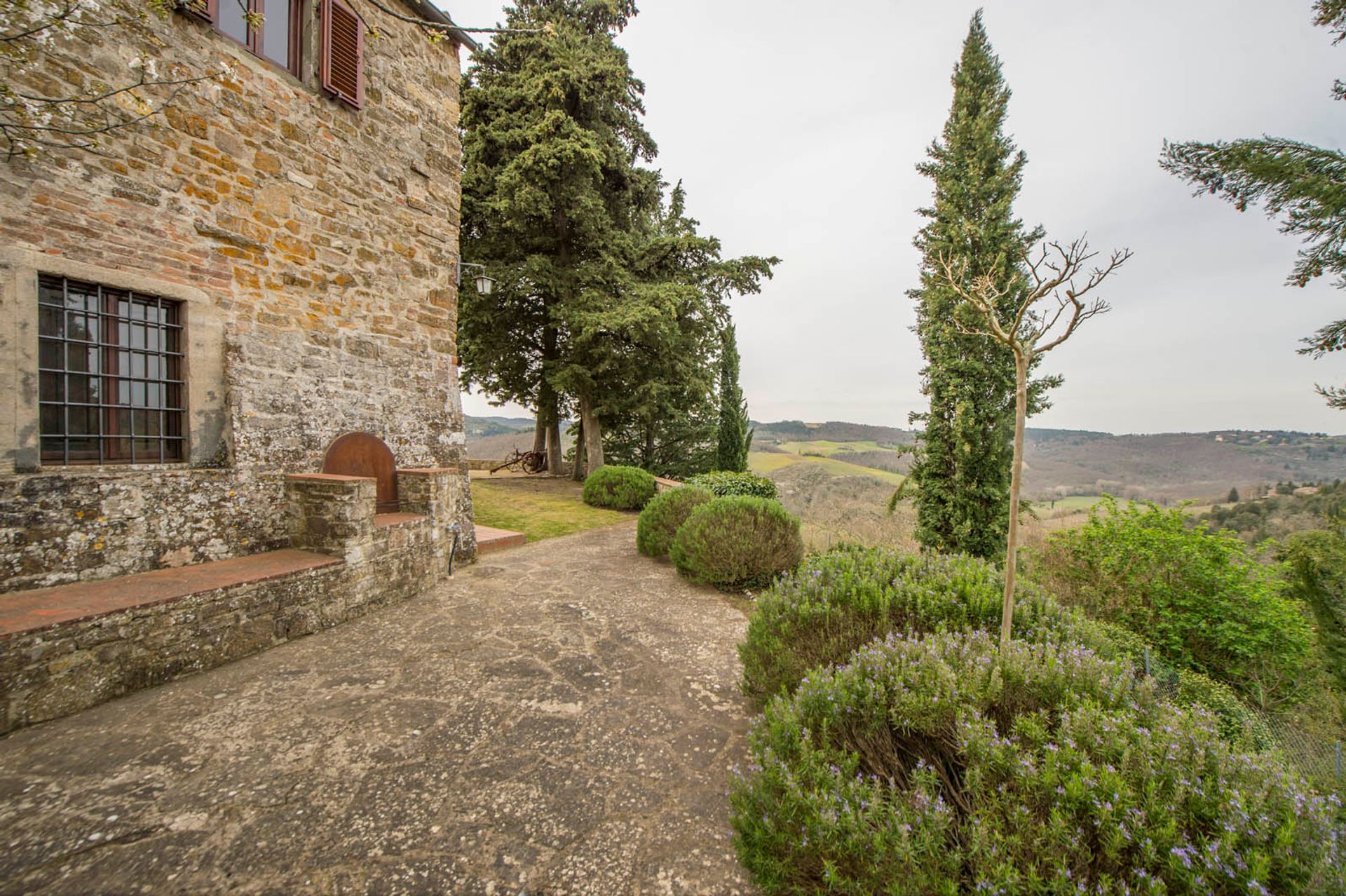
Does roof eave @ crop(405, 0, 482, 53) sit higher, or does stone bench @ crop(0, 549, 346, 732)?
roof eave @ crop(405, 0, 482, 53)

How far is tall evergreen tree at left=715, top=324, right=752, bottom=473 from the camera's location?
16.3 m

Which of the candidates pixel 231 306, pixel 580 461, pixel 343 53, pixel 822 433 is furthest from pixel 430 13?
pixel 822 433

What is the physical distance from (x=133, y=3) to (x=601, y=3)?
1245 centimetres

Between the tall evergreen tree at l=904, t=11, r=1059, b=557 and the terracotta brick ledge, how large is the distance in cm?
925

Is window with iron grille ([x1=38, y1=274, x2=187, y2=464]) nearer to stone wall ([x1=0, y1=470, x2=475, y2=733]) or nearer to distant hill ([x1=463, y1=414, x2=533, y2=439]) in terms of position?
stone wall ([x1=0, y1=470, x2=475, y2=733])

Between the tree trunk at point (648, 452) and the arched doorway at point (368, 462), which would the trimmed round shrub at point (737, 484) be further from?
the arched doorway at point (368, 462)

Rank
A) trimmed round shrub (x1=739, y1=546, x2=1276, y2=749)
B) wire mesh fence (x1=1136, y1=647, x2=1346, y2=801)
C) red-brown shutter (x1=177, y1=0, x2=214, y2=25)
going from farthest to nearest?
red-brown shutter (x1=177, y1=0, x2=214, y2=25) → wire mesh fence (x1=1136, y1=647, x2=1346, y2=801) → trimmed round shrub (x1=739, y1=546, x2=1276, y2=749)

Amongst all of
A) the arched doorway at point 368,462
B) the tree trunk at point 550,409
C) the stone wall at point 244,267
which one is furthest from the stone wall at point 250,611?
the tree trunk at point 550,409

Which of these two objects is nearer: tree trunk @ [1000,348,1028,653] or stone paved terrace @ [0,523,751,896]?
stone paved terrace @ [0,523,751,896]

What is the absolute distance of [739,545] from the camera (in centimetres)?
561

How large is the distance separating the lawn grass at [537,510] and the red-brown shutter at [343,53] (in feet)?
20.7

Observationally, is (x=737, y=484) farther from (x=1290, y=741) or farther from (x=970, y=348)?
(x=1290, y=741)

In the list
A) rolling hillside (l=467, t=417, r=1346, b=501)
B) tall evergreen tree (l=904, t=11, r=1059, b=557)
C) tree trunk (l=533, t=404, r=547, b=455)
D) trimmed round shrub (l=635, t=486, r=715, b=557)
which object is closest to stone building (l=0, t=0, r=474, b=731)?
trimmed round shrub (l=635, t=486, r=715, b=557)

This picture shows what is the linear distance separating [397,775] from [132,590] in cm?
264
